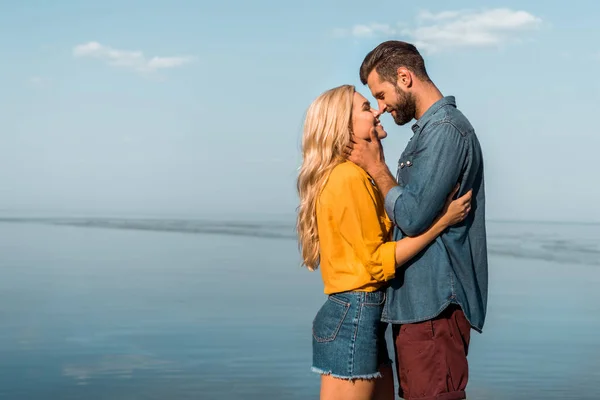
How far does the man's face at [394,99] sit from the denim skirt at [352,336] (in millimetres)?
745

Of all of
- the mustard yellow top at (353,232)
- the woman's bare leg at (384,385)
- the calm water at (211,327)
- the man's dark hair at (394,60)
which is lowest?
the calm water at (211,327)

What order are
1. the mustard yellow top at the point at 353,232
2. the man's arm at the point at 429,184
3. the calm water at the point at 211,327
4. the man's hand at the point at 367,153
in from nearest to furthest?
the man's arm at the point at 429,184 → the mustard yellow top at the point at 353,232 → the man's hand at the point at 367,153 → the calm water at the point at 211,327

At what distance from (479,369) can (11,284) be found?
6447 millimetres

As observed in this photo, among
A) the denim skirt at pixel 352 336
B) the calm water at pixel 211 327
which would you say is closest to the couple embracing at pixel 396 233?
the denim skirt at pixel 352 336

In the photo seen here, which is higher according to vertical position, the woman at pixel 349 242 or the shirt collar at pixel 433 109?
the shirt collar at pixel 433 109

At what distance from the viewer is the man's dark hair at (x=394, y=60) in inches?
141

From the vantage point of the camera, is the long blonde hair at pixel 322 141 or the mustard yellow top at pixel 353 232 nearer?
the mustard yellow top at pixel 353 232

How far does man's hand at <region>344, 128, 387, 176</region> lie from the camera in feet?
11.6

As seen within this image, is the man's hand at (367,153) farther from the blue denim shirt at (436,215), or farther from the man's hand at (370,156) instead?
the blue denim shirt at (436,215)

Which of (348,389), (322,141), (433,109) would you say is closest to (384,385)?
(348,389)

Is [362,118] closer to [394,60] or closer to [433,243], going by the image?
[394,60]

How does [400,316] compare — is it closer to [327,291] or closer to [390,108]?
[327,291]

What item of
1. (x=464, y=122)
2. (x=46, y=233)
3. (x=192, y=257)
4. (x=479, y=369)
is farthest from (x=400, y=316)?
(x=46, y=233)

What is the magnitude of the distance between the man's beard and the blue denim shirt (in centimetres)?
8
